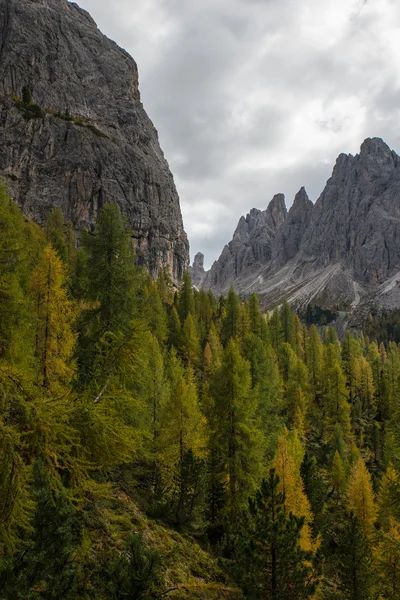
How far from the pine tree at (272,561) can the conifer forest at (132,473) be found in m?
0.04

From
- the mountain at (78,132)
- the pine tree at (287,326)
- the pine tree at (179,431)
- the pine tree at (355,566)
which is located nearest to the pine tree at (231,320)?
the pine tree at (287,326)

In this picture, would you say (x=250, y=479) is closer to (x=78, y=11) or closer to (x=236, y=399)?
(x=236, y=399)

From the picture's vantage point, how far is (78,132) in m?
109

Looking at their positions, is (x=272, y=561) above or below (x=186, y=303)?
below

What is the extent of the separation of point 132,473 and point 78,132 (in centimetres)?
11646

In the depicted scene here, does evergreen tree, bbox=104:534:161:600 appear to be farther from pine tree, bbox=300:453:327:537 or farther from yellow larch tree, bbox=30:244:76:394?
pine tree, bbox=300:453:327:537

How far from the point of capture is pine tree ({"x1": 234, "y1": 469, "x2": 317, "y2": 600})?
392 inches

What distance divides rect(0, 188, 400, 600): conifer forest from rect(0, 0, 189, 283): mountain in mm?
79634

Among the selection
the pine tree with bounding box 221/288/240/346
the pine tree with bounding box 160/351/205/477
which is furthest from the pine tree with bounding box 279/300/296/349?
the pine tree with bounding box 160/351/205/477

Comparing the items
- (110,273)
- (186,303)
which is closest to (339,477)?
(110,273)

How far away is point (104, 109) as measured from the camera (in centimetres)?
12469

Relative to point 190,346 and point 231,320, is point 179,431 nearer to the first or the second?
point 190,346

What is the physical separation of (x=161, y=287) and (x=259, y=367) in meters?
49.6

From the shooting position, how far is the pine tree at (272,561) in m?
9.95
